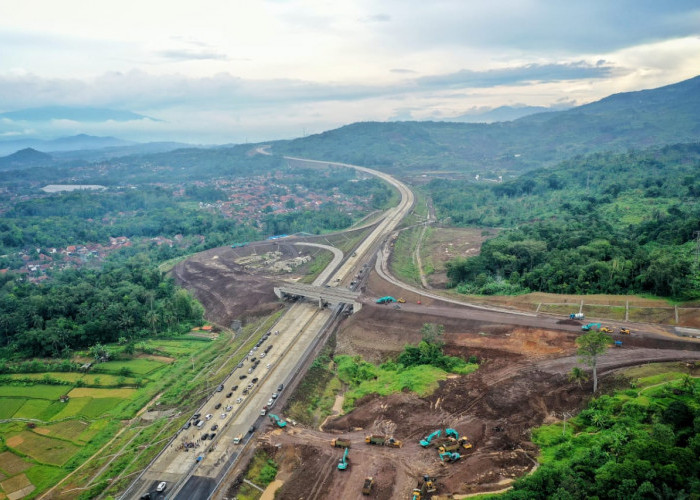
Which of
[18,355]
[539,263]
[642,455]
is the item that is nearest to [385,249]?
[539,263]

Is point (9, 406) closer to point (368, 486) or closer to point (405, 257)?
point (368, 486)

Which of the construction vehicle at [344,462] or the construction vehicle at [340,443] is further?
the construction vehicle at [340,443]

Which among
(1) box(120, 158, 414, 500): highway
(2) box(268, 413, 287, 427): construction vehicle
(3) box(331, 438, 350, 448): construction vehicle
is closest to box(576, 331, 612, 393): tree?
(3) box(331, 438, 350, 448): construction vehicle

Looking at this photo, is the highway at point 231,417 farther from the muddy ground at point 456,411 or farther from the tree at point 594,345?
the tree at point 594,345

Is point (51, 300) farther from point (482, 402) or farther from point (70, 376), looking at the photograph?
point (482, 402)

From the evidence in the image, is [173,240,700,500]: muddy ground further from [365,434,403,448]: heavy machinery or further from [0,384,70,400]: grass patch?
[0,384,70,400]: grass patch

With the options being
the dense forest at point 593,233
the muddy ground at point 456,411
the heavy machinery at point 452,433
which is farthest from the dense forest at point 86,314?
the dense forest at point 593,233
